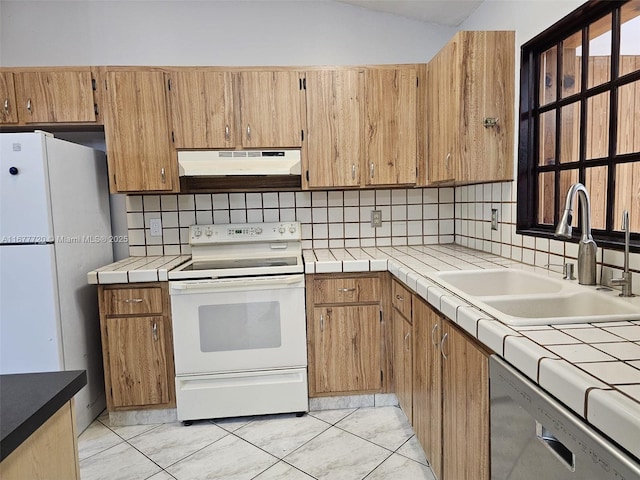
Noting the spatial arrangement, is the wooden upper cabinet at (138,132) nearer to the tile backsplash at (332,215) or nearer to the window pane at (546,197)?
the tile backsplash at (332,215)

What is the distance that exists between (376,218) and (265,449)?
64.6 inches

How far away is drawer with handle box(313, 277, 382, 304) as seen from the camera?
2.30m

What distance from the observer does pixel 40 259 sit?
6.75ft

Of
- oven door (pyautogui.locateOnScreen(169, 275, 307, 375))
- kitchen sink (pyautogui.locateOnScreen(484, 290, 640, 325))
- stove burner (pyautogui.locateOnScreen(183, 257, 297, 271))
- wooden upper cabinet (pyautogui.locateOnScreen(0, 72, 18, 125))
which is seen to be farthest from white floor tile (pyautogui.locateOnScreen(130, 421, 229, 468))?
wooden upper cabinet (pyautogui.locateOnScreen(0, 72, 18, 125))

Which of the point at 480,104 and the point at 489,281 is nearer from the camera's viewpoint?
the point at 489,281

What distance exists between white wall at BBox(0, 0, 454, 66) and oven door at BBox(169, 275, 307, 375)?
61.7 inches

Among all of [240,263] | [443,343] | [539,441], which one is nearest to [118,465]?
[240,263]

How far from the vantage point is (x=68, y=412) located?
2.65ft

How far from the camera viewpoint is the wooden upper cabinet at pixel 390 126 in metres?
2.50

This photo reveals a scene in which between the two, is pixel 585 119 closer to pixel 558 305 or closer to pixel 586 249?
pixel 586 249

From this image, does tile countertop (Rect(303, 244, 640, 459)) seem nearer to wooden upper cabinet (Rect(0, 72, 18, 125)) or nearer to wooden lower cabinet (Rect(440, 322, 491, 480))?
wooden lower cabinet (Rect(440, 322, 491, 480))

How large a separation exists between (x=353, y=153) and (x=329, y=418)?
5.21 feet

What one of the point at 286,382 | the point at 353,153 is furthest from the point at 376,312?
the point at 353,153

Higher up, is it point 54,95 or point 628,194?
point 54,95
